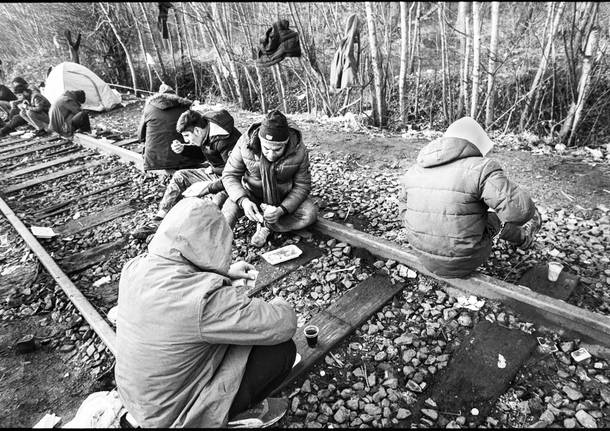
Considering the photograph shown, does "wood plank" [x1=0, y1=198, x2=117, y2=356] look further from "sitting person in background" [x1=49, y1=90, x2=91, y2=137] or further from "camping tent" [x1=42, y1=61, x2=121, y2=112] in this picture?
"camping tent" [x1=42, y1=61, x2=121, y2=112]

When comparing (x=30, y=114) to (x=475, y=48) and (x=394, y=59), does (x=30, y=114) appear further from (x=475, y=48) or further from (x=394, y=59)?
(x=475, y=48)

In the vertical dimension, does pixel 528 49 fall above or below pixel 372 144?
above

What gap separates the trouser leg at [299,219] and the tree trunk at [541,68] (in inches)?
192

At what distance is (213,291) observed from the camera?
191 cm

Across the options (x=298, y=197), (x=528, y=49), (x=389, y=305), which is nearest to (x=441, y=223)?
(x=389, y=305)

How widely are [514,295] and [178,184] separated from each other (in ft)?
13.6

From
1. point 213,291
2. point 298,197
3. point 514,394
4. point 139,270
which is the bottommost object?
point 514,394

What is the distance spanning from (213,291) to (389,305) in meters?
1.87

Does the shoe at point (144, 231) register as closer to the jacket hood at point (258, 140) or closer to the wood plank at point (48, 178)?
the jacket hood at point (258, 140)

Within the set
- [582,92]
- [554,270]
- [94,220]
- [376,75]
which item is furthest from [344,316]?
[376,75]

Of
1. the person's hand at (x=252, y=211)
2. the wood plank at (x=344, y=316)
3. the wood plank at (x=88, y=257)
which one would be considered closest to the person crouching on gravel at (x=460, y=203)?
the wood plank at (x=344, y=316)

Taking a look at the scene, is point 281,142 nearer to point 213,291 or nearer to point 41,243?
point 213,291

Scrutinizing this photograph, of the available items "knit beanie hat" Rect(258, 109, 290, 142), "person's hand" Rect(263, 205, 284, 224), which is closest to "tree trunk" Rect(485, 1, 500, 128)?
"knit beanie hat" Rect(258, 109, 290, 142)

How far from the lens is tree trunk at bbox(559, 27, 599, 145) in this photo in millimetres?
5527
